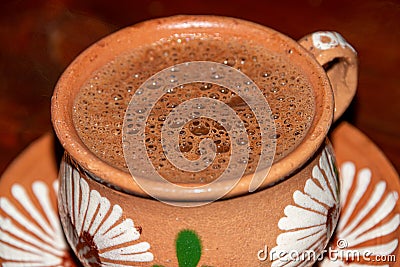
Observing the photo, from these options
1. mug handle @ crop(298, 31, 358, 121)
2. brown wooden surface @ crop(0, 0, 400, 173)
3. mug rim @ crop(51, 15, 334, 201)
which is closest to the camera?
mug rim @ crop(51, 15, 334, 201)

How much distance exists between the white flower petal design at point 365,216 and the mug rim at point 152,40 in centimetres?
23

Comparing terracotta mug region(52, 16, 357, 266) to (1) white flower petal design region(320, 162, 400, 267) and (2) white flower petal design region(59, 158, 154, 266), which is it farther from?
(1) white flower petal design region(320, 162, 400, 267)

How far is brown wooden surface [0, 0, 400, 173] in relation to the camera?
1312 mm

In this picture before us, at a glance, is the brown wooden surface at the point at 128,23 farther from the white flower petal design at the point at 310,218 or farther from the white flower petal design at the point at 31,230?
the white flower petal design at the point at 310,218

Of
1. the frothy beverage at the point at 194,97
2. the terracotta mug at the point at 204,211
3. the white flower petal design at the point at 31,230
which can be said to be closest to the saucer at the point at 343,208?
the white flower petal design at the point at 31,230

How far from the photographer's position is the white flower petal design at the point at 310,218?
0.90 meters

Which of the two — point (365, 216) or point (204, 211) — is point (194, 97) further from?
point (365, 216)

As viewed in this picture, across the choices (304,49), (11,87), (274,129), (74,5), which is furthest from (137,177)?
(74,5)

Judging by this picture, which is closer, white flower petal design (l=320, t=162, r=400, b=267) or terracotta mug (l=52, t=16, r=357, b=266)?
terracotta mug (l=52, t=16, r=357, b=266)

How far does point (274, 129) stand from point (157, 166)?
15 centimetres

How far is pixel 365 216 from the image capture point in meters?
1.10

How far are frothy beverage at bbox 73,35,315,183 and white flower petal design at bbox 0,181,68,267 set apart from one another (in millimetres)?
220

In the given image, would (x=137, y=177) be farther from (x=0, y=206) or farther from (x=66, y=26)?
(x=66, y=26)

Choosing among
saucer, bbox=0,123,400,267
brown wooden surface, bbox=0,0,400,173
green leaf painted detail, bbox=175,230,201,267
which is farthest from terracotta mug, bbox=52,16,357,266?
brown wooden surface, bbox=0,0,400,173
